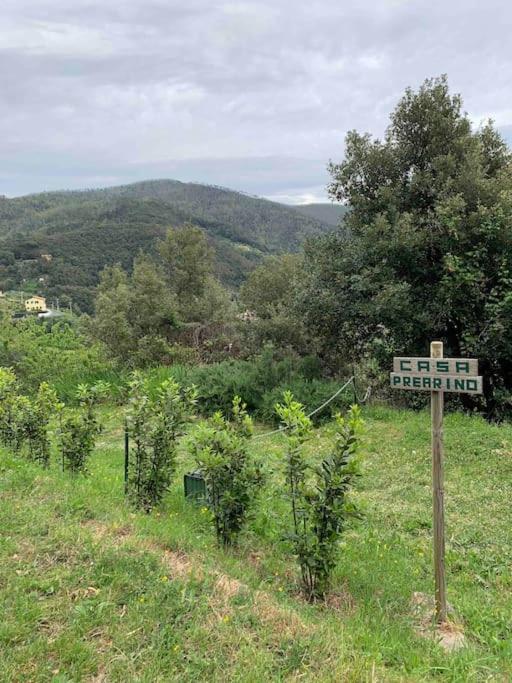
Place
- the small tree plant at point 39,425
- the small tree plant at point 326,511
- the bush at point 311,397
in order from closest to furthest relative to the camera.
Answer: the small tree plant at point 326,511
the small tree plant at point 39,425
the bush at point 311,397

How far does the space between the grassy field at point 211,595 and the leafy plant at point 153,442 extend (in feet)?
0.59

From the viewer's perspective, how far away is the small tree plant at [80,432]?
491 cm

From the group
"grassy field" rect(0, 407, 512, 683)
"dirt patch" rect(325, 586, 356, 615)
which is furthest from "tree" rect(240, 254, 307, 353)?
"dirt patch" rect(325, 586, 356, 615)

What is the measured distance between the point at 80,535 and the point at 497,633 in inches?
103

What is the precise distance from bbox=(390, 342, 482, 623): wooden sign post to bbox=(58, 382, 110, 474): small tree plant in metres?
3.03

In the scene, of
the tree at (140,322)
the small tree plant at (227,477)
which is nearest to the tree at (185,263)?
the tree at (140,322)

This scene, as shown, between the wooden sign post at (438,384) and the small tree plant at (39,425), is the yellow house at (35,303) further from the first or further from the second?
the wooden sign post at (438,384)

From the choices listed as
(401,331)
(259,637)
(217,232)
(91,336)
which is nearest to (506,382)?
(401,331)

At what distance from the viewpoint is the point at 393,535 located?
14.7 ft

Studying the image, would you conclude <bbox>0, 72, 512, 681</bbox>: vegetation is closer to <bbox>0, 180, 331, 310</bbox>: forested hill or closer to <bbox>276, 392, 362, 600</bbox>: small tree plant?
<bbox>276, 392, 362, 600</bbox>: small tree plant

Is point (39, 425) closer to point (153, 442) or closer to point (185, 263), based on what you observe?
point (153, 442)

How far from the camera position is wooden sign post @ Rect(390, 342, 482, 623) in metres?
2.87

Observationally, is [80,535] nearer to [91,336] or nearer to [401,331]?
[401,331]

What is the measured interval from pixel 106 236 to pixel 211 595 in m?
76.9
